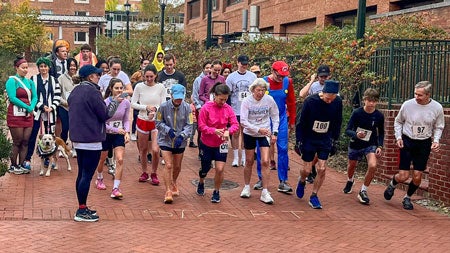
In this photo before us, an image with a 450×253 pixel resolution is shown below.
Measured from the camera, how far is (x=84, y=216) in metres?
7.23

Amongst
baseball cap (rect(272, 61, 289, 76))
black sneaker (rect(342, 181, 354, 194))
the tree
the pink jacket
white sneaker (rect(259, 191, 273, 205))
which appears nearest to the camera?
A: the pink jacket

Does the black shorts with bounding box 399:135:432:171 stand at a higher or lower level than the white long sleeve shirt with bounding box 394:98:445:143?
lower

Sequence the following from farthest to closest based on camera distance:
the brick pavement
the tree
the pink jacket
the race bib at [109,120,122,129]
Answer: the tree
the race bib at [109,120,122,129]
the pink jacket
the brick pavement

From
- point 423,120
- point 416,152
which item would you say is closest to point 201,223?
point 416,152

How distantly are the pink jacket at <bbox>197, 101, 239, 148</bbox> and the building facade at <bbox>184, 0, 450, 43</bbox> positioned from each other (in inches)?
409

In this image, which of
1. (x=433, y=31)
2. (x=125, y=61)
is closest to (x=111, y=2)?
(x=125, y=61)

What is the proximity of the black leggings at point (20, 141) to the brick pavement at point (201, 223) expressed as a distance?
35cm

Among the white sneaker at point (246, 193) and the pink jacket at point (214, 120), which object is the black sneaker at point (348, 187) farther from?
the pink jacket at point (214, 120)

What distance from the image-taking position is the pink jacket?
8.39 metres

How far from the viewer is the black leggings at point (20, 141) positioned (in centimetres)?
969

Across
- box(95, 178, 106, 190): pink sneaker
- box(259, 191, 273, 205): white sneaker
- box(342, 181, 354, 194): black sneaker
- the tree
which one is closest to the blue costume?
box(259, 191, 273, 205): white sneaker

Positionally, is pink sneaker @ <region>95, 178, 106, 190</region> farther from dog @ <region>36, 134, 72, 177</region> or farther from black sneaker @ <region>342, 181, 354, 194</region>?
black sneaker @ <region>342, 181, 354, 194</region>

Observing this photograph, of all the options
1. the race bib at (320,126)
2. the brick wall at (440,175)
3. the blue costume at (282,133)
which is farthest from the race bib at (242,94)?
the brick wall at (440,175)

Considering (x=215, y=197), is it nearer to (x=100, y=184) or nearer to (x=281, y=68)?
(x=100, y=184)
